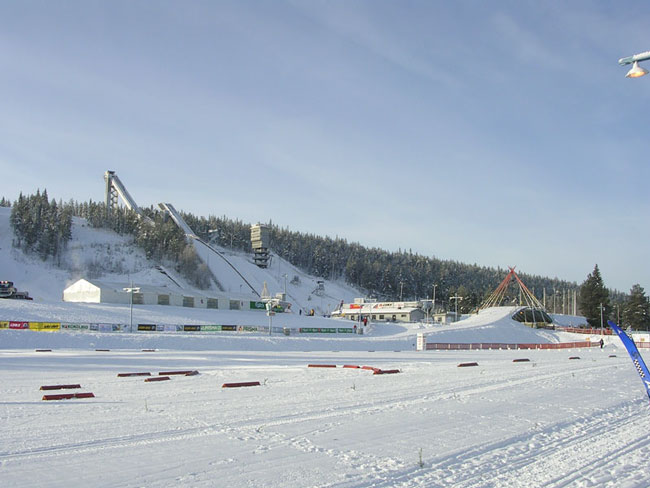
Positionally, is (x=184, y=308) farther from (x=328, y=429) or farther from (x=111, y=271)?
(x=328, y=429)

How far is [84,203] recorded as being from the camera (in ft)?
598

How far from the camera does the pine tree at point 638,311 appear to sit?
9844 centimetres

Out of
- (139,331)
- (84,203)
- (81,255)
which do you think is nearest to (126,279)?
(81,255)

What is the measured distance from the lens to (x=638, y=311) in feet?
323

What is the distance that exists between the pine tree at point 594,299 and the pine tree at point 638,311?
4.10 metres

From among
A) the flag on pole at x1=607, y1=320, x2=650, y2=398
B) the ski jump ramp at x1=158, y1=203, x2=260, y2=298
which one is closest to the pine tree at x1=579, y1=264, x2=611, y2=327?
the ski jump ramp at x1=158, y1=203, x2=260, y2=298

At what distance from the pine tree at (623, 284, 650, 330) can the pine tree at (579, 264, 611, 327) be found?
410cm

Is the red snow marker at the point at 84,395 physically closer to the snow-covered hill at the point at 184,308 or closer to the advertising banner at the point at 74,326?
the snow-covered hill at the point at 184,308

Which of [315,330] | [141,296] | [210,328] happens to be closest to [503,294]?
[315,330]

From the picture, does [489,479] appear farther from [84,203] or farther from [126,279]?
[84,203]

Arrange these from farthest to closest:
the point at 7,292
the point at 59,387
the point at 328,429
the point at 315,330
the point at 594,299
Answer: the point at 594,299 → the point at 7,292 → the point at 315,330 → the point at 59,387 → the point at 328,429

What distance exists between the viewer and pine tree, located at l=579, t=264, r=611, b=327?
319 ft

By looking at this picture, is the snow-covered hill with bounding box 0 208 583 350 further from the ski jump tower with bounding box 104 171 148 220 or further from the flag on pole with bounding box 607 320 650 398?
the flag on pole with bounding box 607 320 650 398

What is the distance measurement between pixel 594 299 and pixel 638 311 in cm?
861
